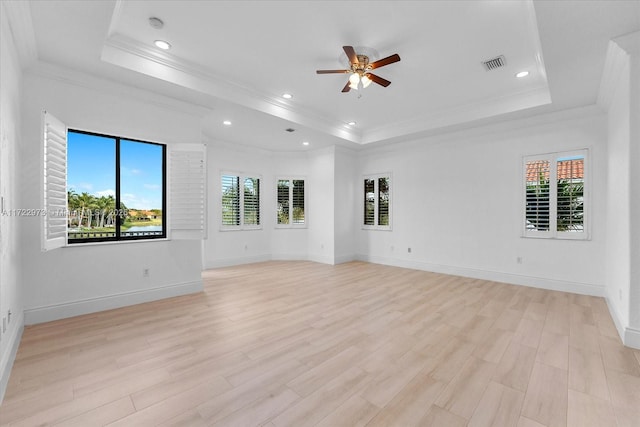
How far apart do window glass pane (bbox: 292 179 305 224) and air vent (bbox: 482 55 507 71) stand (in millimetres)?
4954

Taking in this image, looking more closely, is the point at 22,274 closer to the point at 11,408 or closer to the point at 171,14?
the point at 11,408

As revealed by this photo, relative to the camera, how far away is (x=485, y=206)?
546 centimetres

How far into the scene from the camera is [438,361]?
243 cm

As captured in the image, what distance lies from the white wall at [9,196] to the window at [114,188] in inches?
9.3

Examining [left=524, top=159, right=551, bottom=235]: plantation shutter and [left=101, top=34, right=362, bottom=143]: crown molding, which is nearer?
[left=101, top=34, right=362, bottom=143]: crown molding

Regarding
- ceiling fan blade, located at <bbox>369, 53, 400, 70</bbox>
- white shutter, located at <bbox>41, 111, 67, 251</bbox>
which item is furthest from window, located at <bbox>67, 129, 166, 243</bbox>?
ceiling fan blade, located at <bbox>369, 53, 400, 70</bbox>

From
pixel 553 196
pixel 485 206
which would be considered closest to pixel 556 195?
pixel 553 196

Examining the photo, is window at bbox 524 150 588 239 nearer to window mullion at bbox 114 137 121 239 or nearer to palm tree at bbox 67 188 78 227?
window mullion at bbox 114 137 121 239

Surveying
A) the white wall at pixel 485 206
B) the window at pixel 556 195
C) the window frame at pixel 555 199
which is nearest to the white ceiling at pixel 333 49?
the white wall at pixel 485 206

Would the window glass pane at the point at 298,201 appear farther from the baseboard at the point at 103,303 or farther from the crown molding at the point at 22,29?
the crown molding at the point at 22,29

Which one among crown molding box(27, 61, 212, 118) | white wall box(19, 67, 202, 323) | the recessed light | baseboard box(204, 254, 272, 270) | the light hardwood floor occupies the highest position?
the recessed light

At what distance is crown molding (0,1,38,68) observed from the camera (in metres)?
2.33

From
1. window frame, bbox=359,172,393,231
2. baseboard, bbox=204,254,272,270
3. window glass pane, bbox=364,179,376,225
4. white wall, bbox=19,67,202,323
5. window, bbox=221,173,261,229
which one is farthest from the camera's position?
window glass pane, bbox=364,179,376,225

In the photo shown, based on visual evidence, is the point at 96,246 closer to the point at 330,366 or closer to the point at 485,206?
the point at 330,366
